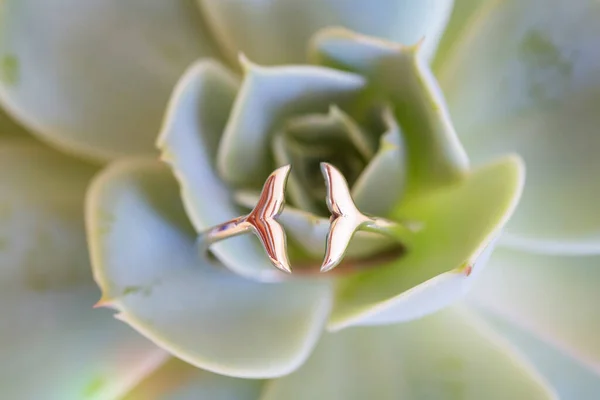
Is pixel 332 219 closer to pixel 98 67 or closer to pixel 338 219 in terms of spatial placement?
pixel 338 219

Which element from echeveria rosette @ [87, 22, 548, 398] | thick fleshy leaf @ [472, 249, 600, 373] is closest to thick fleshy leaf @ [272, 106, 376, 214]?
echeveria rosette @ [87, 22, 548, 398]

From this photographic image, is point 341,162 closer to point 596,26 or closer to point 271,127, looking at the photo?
point 271,127

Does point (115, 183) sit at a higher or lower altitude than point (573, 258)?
higher

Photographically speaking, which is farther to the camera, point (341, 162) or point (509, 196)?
point (341, 162)

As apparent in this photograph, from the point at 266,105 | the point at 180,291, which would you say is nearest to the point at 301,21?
the point at 266,105

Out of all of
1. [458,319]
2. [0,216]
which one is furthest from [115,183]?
[458,319]

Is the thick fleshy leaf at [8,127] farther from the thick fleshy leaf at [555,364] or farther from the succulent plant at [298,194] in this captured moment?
the thick fleshy leaf at [555,364]

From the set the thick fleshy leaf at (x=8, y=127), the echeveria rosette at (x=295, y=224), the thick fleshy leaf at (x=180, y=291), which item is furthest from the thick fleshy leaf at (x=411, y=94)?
the thick fleshy leaf at (x=8, y=127)
